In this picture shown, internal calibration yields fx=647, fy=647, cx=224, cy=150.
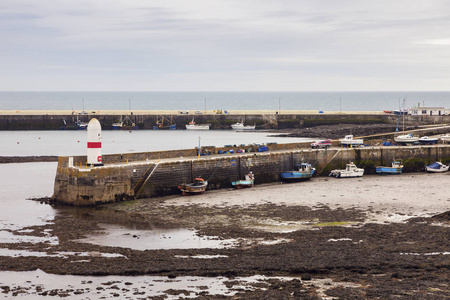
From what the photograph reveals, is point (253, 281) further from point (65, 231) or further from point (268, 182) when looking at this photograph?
point (268, 182)

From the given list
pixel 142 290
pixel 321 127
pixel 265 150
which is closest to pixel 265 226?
pixel 142 290

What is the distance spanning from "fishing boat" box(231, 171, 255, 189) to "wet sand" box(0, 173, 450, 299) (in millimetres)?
1260

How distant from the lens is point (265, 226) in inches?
1201

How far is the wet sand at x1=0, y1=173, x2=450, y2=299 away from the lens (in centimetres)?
2114

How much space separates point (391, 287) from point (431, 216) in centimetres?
1338

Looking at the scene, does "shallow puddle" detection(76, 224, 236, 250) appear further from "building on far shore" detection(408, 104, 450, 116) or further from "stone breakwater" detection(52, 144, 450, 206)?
"building on far shore" detection(408, 104, 450, 116)

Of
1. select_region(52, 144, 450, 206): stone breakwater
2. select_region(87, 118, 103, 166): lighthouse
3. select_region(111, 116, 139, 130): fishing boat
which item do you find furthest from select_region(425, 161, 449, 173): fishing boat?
select_region(111, 116, 139, 130): fishing boat

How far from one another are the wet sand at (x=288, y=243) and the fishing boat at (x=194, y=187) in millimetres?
569

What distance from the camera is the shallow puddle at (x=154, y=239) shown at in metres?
26.6

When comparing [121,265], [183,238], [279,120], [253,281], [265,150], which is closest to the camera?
[253,281]

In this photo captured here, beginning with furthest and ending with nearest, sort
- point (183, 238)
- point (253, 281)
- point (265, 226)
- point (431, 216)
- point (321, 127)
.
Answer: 1. point (321, 127)
2. point (431, 216)
3. point (265, 226)
4. point (183, 238)
5. point (253, 281)

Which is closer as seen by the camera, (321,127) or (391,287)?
(391,287)

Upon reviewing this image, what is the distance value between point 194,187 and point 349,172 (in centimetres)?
1470

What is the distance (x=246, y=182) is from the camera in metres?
A: 42.8
